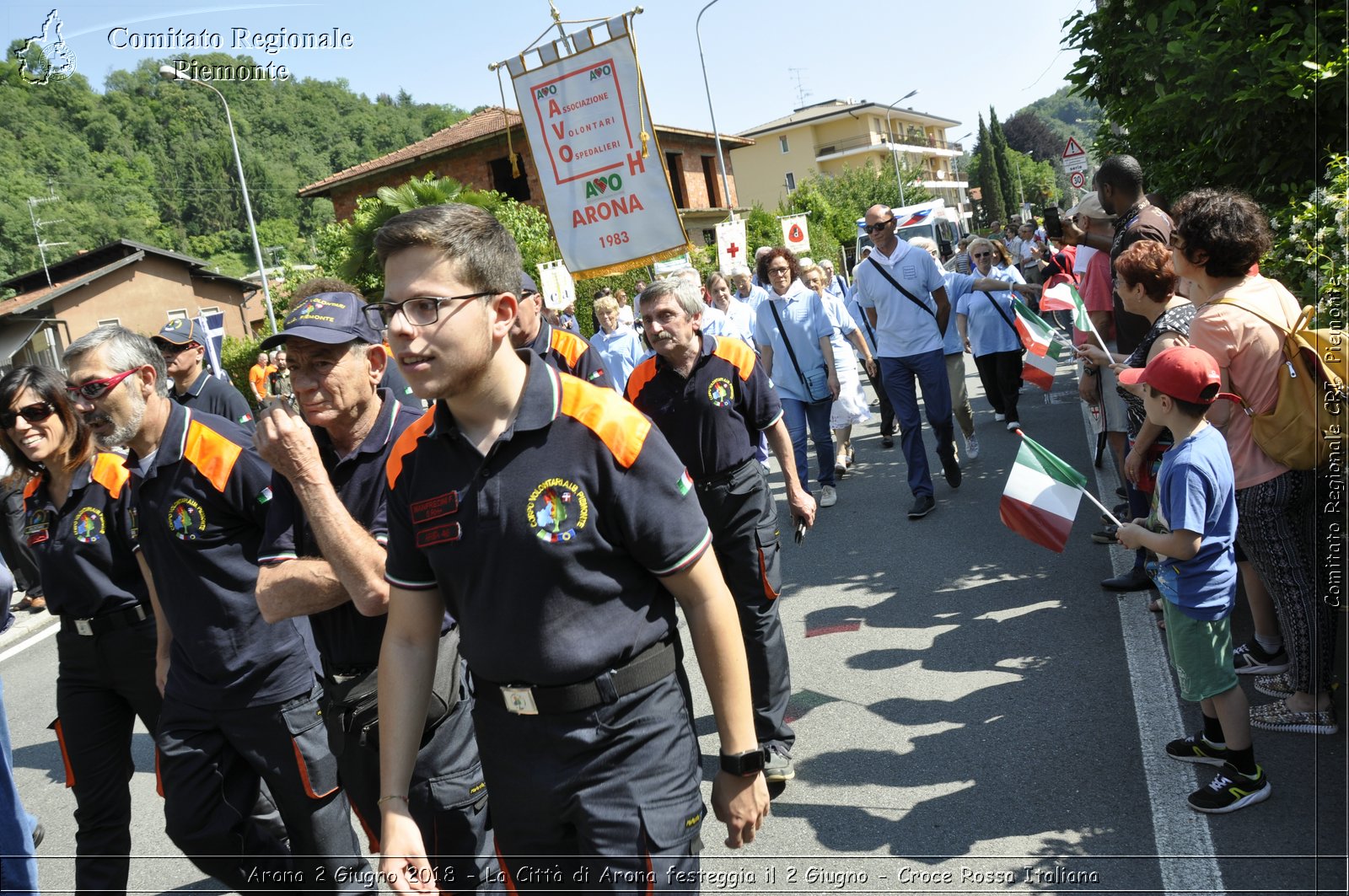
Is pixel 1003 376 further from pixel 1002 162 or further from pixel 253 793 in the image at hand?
pixel 1002 162

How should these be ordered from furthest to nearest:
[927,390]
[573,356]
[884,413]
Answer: [884,413]
[927,390]
[573,356]

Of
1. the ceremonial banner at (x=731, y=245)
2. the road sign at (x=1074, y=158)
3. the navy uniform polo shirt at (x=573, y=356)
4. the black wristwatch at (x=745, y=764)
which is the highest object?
the road sign at (x=1074, y=158)

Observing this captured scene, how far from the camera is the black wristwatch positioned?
2.33 m

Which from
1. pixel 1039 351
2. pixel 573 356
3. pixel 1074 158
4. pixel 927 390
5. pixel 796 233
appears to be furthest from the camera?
pixel 1074 158

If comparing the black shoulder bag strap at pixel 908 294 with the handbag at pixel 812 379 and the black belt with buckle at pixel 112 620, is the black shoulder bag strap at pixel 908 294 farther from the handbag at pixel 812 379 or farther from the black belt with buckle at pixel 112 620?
the black belt with buckle at pixel 112 620

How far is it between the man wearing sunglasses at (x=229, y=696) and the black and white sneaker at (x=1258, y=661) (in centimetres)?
375

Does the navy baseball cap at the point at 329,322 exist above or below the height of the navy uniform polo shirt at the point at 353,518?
above

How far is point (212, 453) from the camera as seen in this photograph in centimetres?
345

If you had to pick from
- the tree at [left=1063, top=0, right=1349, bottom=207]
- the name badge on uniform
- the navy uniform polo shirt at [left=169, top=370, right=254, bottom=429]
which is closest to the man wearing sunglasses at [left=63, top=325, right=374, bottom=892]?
the name badge on uniform

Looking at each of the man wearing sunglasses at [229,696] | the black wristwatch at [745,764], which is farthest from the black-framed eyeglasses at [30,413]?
the black wristwatch at [745,764]

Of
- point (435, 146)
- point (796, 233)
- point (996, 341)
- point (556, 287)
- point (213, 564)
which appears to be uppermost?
point (435, 146)

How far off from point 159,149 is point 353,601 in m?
67.1

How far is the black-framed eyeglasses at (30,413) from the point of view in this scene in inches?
165

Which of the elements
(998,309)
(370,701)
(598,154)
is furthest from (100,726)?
(998,309)
